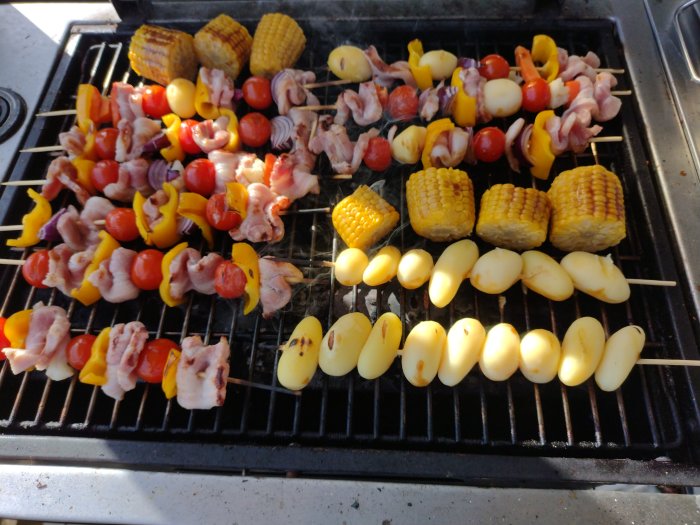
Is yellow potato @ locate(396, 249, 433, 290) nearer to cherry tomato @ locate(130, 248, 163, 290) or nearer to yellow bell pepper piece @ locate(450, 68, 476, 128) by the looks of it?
yellow bell pepper piece @ locate(450, 68, 476, 128)

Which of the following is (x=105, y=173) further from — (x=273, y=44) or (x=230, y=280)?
(x=273, y=44)

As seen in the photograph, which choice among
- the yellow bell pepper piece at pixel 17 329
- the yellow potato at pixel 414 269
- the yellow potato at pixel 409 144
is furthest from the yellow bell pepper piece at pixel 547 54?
the yellow bell pepper piece at pixel 17 329

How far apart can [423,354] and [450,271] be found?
522 mm

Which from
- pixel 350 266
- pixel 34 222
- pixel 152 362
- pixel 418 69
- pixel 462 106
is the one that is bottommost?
pixel 152 362

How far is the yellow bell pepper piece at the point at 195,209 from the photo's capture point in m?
3.05

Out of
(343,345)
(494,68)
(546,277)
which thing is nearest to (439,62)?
(494,68)

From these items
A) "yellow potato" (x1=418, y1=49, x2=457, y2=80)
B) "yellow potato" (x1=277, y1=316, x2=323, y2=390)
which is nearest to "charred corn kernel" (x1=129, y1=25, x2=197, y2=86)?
"yellow potato" (x1=418, y1=49, x2=457, y2=80)

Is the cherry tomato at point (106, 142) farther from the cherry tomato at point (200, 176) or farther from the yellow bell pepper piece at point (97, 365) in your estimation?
the yellow bell pepper piece at point (97, 365)

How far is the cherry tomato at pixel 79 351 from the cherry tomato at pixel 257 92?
2.03 metres

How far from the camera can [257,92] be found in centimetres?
359

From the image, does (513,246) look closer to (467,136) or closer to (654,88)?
(467,136)

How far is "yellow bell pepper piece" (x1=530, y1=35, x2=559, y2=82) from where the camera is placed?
3.45 meters

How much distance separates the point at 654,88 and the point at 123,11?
424 cm

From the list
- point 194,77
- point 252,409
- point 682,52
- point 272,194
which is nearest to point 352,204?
point 272,194
